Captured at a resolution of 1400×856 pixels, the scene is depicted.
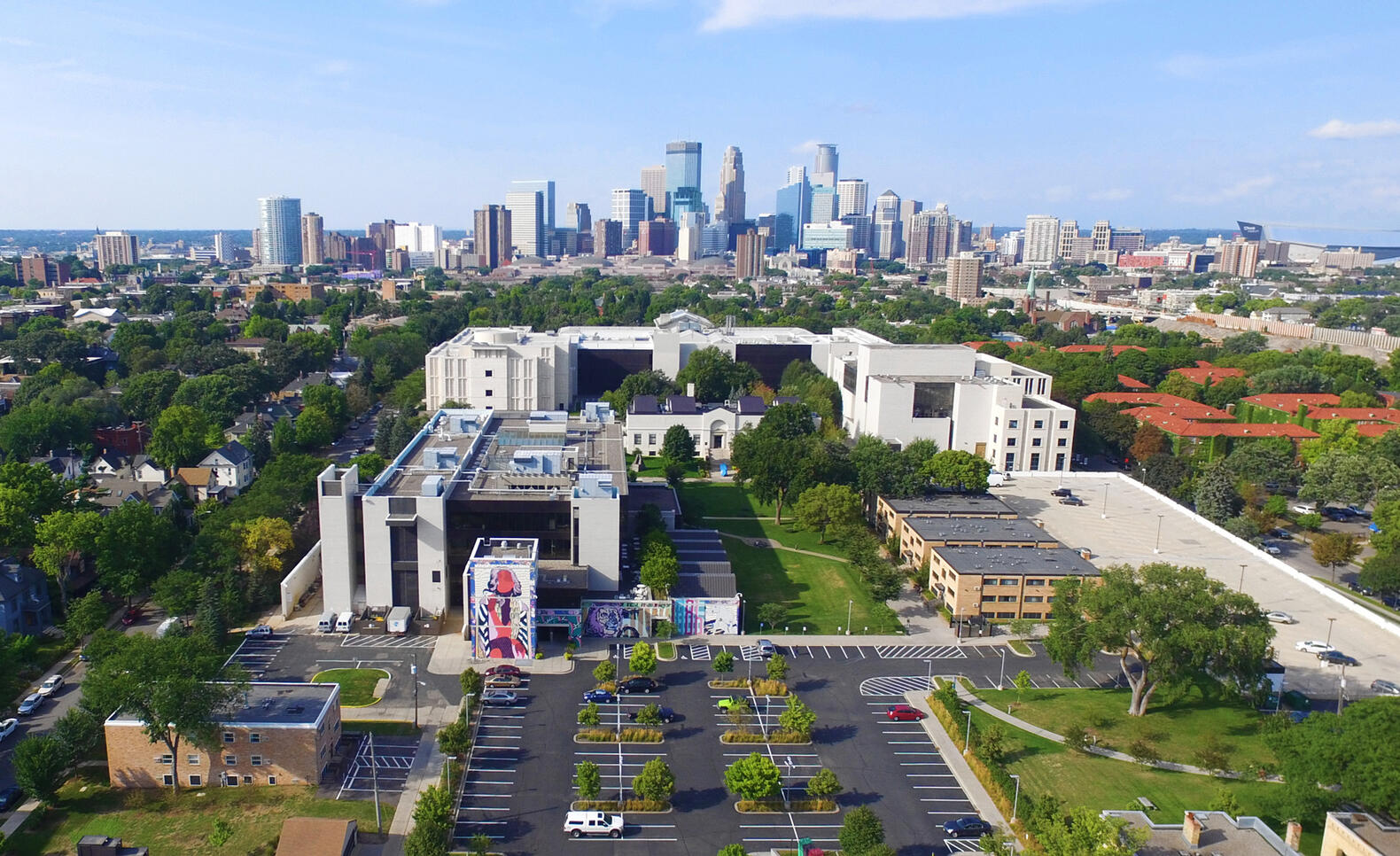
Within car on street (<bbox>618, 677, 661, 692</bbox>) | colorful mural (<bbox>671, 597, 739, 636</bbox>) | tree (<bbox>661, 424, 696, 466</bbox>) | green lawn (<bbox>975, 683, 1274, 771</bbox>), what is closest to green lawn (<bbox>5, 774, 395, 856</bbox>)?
car on street (<bbox>618, 677, 661, 692</bbox>)

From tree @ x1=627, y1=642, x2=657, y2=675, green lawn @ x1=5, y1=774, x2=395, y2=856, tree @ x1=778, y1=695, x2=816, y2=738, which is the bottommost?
green lawn @ x1=5, y1=774, x2=395, y2=856

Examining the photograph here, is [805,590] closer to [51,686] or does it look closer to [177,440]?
[51,686]

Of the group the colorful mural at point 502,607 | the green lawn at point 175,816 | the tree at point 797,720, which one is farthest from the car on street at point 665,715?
the green lawn at point 175,816

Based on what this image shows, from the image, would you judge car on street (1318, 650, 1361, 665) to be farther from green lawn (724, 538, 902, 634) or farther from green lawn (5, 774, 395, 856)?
green lawn (5, 774, 395, 856)

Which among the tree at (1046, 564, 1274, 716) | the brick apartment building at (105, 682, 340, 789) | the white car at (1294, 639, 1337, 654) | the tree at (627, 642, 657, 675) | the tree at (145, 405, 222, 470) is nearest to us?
the brick apartment building at (105, 682, 340, 789)

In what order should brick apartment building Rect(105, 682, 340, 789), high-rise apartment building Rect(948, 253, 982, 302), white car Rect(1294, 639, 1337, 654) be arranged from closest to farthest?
brick apartment building Rect(105, 682, 340, 789), white car Rect(1294, 639, 1337, 654), high-rise apartment building Rect(948, 253, 982, 302)

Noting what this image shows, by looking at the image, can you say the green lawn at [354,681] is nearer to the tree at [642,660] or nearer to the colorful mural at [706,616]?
the tree at [642,660]

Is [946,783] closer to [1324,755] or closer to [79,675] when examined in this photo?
[1324,755]
